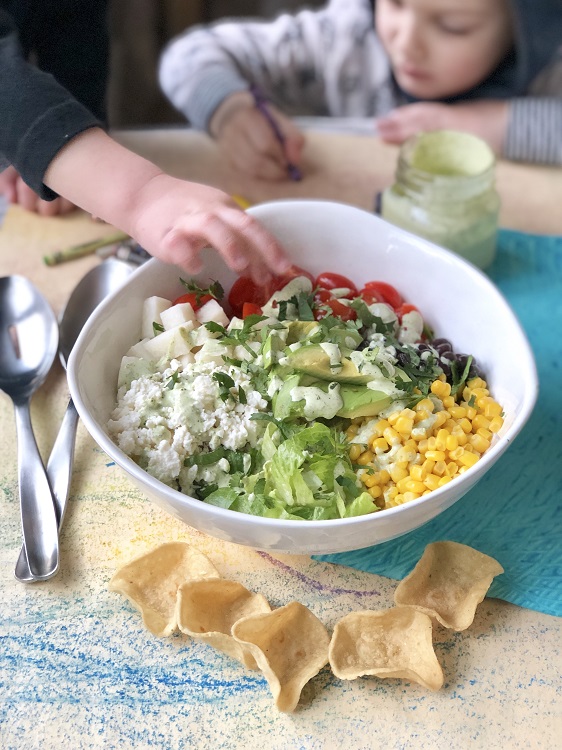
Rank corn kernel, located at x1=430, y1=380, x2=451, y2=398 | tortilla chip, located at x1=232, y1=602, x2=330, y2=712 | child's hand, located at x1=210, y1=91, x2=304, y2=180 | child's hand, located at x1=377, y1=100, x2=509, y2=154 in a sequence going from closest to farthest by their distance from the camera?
tortilla chip, located at x1=232, y1=602, x2=330, y2=712 < corn kernel, located at x1=430, y1=380, x2=451, y2=398 < child's hand, located at x1=210, y1=91, x2=304, y2=180 < child's hand, located at x1=377, y1=100, x2=509, y2=154

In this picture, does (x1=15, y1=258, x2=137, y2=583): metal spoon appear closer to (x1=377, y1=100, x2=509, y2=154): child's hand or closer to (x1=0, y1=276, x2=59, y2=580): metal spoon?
(x1=0, y1=276, x2=59, y2=580): metal spoon

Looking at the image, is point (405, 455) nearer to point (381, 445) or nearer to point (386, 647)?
point (381, 445)

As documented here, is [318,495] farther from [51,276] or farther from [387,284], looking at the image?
[51,276]

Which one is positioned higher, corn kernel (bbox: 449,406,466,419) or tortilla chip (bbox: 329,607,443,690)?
corn kernel (bbox: 449,406,466,419)

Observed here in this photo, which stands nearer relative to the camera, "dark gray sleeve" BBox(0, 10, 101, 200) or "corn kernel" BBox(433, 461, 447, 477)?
"corn kernel" BBox(433, 461, 447, 477)

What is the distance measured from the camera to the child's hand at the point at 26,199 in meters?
1.65

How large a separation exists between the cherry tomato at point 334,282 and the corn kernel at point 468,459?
0.38 metres

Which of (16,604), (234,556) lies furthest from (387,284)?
(16,604)

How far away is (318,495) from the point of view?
100 cm

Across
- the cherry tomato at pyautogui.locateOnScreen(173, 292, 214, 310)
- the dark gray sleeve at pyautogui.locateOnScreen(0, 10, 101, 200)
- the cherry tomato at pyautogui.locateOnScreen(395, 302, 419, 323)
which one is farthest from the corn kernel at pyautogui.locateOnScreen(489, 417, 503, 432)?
the dark gray sleeve at pyautogui.locateOnScreen(0, 10, 101, 200)

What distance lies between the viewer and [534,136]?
1.91 metres

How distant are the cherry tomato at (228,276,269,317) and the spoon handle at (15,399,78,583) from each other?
0.32 m

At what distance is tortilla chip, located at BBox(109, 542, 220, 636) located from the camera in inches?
38.9

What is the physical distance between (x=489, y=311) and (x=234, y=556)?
55cm
